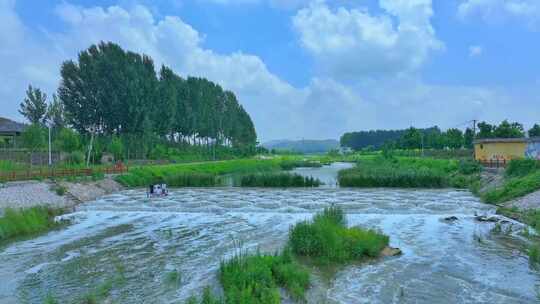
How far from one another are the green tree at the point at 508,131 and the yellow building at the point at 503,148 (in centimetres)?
2871

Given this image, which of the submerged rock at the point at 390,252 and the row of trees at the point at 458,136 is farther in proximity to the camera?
the row of trees at the point at 458,136

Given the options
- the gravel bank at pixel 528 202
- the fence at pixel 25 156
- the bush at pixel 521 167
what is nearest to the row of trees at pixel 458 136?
the bush at pixel 521 167

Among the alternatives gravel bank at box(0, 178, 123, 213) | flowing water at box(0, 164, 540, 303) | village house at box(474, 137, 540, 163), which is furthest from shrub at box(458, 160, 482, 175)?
gravel bank at box(0, 178, 123, 213)

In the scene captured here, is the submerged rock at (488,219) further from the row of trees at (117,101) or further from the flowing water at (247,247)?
the row of trees at (117,101)

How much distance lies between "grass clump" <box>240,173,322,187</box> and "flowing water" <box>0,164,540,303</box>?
34.9 feet

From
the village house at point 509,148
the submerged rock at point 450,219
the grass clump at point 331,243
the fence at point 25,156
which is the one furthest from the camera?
the village house at point 509,148

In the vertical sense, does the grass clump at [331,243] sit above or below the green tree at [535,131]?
below

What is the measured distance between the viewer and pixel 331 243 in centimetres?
1346

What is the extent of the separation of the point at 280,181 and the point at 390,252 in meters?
25.4

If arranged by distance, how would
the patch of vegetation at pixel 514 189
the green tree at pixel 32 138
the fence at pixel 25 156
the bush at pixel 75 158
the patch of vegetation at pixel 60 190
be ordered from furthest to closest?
1. the bush at pixel 75 158
2. the green tree at pixel 32 138
3. the fence at pixel 25 156
4. the patch of vegetation at pixel 60 190
5. the patch of vegetation at pixel 514 189

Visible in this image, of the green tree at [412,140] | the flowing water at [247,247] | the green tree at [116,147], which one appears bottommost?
the flowing water at [247,247]

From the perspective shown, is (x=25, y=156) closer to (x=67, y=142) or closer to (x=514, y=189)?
(x=67, y=142)

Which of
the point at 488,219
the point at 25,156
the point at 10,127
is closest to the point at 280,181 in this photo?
the point at 488,219

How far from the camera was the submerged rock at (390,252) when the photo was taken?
13972 mm
